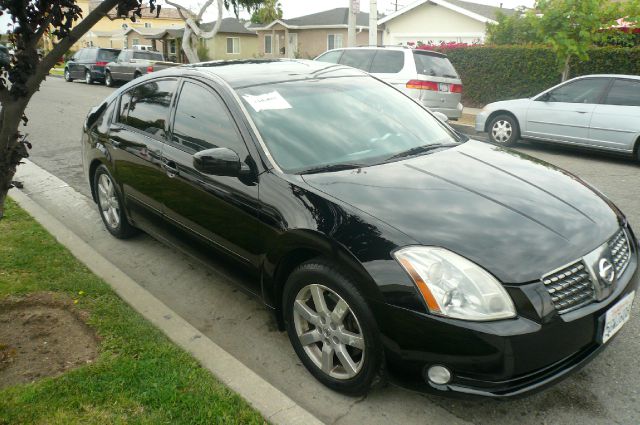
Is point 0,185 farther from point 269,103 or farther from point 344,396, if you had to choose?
point 344,396

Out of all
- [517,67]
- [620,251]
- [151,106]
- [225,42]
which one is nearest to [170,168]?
[151,106]

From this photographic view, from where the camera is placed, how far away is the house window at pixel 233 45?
5019cm

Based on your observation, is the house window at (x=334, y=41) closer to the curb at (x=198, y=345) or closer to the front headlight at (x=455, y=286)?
the curb at (x=198, y=345)

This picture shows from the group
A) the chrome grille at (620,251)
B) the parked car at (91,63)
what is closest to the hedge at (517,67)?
the chrome grille at (620,251)

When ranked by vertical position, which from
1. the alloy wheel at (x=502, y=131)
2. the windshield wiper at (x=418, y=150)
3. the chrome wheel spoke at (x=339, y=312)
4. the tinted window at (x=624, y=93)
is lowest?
the chrome wheel spoke at (x=339, y=312)

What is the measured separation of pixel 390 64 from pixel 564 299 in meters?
9.59

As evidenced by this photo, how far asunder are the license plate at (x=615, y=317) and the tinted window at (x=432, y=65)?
29.7 ft

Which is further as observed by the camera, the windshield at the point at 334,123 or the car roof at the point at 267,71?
the car roof at the point at 267,71

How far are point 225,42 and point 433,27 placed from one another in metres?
26.7

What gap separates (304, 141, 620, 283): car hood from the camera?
245 cm

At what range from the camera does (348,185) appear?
2.93m

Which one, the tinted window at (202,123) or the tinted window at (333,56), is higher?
the tinted window at (333,56)

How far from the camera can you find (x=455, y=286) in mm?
2359

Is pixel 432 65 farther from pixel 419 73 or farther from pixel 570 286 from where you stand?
pixel 570 286
